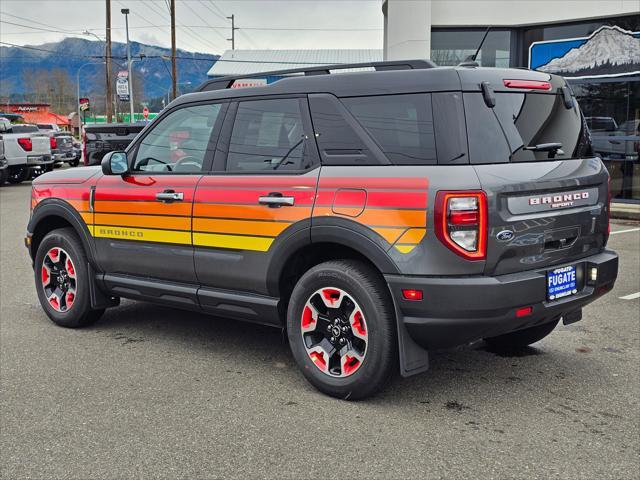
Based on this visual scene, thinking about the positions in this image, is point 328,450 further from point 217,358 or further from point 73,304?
point 73,304

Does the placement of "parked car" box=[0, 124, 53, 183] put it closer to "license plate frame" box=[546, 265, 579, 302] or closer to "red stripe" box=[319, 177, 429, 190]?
"red stripe" box=[319, 177, 429, 190]

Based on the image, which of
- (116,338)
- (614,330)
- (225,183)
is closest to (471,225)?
(225,183)

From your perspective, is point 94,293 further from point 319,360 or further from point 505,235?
point 505,235

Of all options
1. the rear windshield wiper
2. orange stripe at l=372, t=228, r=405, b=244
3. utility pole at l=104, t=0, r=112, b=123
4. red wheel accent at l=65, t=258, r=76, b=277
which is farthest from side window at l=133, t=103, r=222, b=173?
utility pole at l=104, t=0, r=112, b=123

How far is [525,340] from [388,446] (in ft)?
6.41

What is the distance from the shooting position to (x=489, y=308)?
3883mm

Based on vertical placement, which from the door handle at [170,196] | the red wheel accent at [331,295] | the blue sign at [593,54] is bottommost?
the red wheel accent at [331,295]

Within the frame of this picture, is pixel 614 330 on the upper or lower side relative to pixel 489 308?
lower

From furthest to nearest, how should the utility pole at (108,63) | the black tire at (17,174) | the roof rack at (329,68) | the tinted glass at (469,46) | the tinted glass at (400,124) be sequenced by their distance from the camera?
the utility pole at (108,63)
the black tire at (17,174)
the tinted glass at (469,46)
the roof rack at (329,68)
the tinted glass at (400,124)

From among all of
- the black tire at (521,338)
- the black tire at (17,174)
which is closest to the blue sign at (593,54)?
the black tire at (521,338)

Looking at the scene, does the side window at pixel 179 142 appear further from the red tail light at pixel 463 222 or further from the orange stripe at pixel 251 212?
the red tail light at pixel 463 222

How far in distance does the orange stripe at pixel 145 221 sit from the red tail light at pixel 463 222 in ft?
6.40

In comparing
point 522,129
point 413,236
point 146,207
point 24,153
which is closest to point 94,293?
point 146,207

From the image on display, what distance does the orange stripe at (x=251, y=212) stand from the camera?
4441mm
